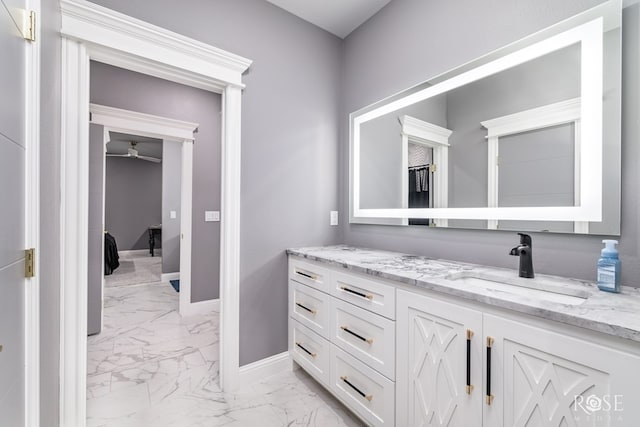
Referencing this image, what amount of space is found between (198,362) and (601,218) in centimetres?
266

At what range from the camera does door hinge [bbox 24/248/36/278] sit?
916 millimetres

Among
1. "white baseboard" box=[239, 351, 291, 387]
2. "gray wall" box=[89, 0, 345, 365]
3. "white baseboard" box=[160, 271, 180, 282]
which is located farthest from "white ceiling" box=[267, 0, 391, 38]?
"white baseboard" box=[160, 271, 180, 282]

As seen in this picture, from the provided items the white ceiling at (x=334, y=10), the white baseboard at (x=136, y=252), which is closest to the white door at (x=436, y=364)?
the white ceiling at (x=334, y=10)

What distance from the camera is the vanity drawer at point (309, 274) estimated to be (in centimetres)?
174

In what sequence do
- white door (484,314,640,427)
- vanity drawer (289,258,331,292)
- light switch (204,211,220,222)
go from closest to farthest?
white door (484,314,640,427), vanity drawer (289,258,331,292), light switch (204,211,220,222)

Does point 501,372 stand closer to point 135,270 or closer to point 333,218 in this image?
point 333,218

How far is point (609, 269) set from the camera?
1001 millimetres

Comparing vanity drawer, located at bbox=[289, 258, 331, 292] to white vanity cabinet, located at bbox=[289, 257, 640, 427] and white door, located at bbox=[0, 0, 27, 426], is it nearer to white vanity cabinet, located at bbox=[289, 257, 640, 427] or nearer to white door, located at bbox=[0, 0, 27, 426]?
white vanity cabinet, located at bbox=[289, 257, 640, 427]

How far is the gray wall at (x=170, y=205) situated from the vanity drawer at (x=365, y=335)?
413cm

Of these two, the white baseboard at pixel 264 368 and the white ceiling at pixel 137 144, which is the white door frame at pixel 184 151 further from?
the white ceiling at pixel 137 144

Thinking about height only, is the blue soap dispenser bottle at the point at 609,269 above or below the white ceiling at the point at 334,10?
below

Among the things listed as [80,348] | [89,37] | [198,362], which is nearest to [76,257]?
[80,348]

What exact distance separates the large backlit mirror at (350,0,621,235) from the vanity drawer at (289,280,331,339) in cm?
75

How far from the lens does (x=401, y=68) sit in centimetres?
197
